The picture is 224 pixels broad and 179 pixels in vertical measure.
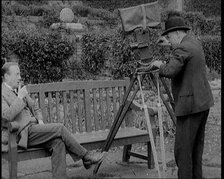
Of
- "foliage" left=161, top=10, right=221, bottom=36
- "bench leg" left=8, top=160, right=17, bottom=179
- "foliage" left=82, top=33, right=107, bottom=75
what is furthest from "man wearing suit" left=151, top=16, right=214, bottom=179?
"foliage" left=161, top=10, right=221, bottom=36

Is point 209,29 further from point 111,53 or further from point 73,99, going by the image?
point 73,99

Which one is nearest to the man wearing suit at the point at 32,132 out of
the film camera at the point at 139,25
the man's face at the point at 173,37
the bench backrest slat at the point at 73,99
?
the bench backrest slat at the point at 73,99

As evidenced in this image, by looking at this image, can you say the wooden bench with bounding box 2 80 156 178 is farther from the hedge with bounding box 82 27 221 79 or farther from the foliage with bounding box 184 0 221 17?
the foliage with bounding box 184 0 221 17

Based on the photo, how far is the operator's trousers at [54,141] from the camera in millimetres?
4250

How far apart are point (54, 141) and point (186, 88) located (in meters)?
1.30

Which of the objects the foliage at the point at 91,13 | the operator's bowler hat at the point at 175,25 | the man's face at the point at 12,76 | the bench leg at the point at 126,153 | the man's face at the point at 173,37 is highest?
the foliage at the point at 91,13

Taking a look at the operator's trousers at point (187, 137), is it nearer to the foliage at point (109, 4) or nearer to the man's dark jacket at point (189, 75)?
the man's dark jacket at point (189, 75)

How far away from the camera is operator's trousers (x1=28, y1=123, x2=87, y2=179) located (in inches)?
167

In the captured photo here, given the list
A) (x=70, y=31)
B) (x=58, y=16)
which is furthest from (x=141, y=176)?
(x=58, y=16)

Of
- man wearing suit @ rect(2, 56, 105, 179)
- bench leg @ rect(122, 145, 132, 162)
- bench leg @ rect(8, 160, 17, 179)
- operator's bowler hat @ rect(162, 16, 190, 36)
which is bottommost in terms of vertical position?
bench leg @ rect(122, 145, 132, 162)

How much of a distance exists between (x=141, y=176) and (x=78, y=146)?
0.84 m

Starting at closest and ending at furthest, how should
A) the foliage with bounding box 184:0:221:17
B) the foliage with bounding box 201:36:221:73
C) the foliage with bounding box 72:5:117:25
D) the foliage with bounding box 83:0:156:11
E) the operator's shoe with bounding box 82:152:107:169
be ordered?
the operator's shoe with bounding box 82:152:107:169, the foliage with bounding box 201:36:221:73, the foliage with bounding box 72:5:117:25, the foliage with bounding box 184:0:221:17, the foliage with bounding box 83:0:156:11

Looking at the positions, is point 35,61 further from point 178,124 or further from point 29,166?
point 178,124

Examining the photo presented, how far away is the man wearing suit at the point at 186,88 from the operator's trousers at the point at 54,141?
104 centimetres
